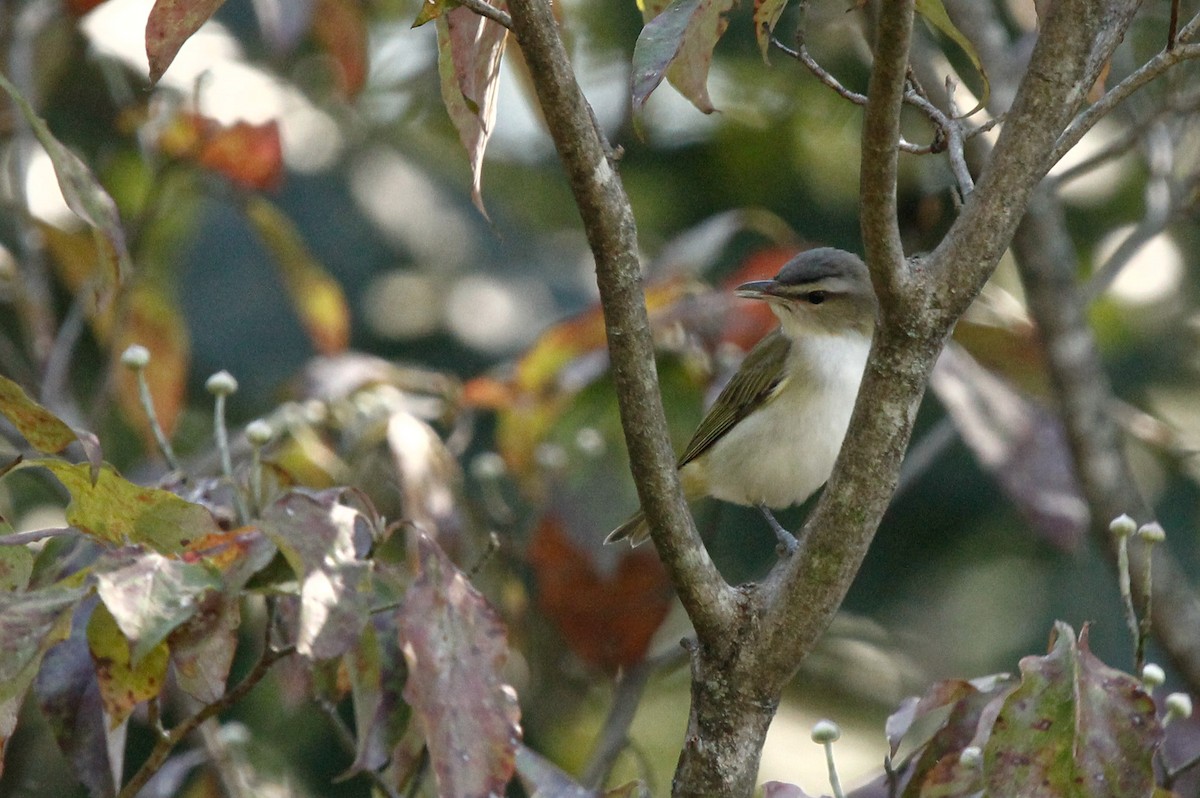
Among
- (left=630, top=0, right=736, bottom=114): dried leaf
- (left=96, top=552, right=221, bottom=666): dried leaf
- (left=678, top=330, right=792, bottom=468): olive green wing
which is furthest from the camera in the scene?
(left=678, top=330, right=792, bottom=468): olive green wing

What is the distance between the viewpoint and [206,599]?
1.63 meters

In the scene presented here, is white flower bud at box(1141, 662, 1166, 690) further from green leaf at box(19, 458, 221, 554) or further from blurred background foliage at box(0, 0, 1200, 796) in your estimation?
green leaf at box(19, 458, 221, 554)

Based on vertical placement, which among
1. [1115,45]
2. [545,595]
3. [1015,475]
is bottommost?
[545,595]

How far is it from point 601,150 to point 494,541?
623mm

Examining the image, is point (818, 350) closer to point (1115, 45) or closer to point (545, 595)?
point (545, 595)

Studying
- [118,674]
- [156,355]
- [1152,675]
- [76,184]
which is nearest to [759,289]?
[156,355]

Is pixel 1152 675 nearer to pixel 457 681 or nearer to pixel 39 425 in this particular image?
pixel 457 681

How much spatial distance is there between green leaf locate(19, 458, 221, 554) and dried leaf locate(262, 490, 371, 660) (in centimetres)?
15

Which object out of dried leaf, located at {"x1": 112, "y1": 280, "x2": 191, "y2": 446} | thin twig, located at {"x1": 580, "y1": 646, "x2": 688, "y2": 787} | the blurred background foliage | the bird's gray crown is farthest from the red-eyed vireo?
dried leaf, located at {"x1": 112, "y1": 280, "x2": 191, "y2": 446}

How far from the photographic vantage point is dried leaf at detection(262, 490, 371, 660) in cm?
154

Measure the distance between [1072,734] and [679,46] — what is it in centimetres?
89

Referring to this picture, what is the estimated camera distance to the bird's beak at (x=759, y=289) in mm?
3441

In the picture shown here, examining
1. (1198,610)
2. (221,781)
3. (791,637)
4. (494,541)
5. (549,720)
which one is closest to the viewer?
(791,637)

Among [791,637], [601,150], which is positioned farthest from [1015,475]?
[601,150]
